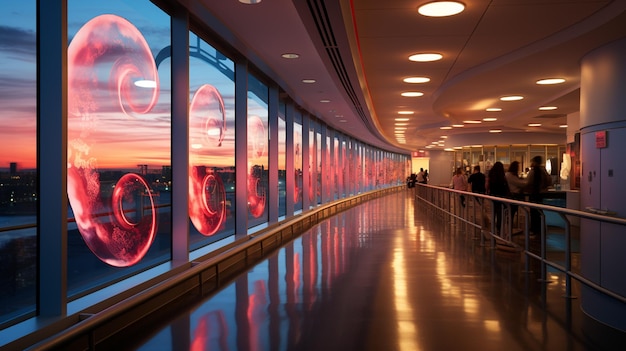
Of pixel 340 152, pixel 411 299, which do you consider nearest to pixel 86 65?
pixel 411 299

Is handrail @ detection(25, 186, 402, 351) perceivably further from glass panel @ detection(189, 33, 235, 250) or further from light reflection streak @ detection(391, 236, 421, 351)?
light reflection streak @ detection(391, 236, 421, 351)

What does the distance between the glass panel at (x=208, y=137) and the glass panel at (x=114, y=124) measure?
1.90 ft

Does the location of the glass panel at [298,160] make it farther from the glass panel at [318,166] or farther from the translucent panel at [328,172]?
the translucent panel at [328,172]

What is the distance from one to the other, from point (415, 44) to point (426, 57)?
2.95 feet

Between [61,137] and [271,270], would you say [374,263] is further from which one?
[61,137]

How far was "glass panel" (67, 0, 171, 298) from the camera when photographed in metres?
4.42

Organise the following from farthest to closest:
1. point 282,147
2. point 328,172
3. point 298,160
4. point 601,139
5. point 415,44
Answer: point 328,172 < point 298,160 < point 282,147 < point 415,44 < point 601,139

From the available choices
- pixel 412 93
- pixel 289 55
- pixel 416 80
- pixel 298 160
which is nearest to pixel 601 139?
pixel 289 55

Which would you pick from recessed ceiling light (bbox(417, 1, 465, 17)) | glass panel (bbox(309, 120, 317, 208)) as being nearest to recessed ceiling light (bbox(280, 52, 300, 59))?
recessed ceiling light (bbox(417, 1, 465, 17))

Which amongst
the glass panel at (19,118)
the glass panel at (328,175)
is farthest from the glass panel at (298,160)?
the glass panel at (19,118)

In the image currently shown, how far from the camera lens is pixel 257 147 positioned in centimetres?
1112

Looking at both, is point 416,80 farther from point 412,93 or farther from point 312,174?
point 312,174

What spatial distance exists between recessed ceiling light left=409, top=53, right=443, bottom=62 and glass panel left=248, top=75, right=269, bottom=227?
3.18 metres

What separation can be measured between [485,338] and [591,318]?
1326 millimetres
